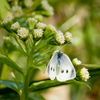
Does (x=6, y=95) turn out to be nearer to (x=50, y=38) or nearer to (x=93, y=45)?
(x=50, y=38)

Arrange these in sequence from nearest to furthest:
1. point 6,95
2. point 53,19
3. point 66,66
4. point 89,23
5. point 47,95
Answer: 1. point 66,66
2. point 6,95
3. point 47,95
4. point 89,23
5. point 53,19

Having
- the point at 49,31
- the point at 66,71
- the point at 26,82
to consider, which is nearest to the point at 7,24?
the point at 49,31

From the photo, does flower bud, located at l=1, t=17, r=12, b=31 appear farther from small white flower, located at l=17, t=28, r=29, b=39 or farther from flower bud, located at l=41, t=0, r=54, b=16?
flower bud, located at l=41, t=0, r=54, b=16

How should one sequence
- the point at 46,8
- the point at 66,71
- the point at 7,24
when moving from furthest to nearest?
the point at 46,8 < the point at 7,24 < the point at 66,71

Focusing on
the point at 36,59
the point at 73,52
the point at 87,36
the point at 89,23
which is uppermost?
the point at 89,23

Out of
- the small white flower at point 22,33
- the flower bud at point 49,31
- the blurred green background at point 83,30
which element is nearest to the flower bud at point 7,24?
the small white flower at point 22,33

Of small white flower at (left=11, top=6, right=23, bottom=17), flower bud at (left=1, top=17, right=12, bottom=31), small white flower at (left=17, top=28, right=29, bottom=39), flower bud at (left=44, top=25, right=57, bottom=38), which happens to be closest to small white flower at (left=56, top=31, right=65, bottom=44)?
flower bud at (left=44, top=25, right=57, bottom=38)

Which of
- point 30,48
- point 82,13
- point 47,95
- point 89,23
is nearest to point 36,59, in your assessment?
point 30,48

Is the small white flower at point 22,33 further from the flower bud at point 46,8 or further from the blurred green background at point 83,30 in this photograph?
the blurred green background at point 83,30

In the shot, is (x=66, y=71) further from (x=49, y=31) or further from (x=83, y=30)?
(x=83, y=30)
